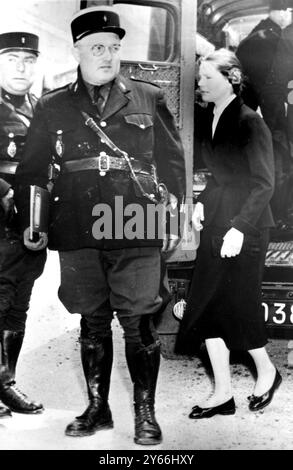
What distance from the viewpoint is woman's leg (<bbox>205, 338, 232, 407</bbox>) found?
311 cm

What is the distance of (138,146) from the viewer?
2826 mm

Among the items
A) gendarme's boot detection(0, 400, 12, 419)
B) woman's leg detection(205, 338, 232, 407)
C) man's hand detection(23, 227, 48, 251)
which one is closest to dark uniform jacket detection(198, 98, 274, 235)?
woman's leg detection(205, 338, 232, 407)

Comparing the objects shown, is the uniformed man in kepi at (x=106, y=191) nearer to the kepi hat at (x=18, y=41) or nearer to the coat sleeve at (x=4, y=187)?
the coat sleeve at (x=4, y=187)

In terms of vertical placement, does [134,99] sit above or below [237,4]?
below

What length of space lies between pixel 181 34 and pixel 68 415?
168cm

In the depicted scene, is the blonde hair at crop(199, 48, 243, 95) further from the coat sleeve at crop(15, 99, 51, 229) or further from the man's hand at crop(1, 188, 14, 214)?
the man's hand at crop(1, 188, 14, 214)

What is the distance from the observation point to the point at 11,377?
10.4 ft

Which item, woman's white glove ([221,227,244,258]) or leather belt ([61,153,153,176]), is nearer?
leather belt ([61,153,153,176])

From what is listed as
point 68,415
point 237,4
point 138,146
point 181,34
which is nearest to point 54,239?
point 138,146

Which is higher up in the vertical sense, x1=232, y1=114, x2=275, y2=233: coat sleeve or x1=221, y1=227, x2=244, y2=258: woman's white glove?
x1=232, y1=114, x2=275, y2=233: coat sleeve

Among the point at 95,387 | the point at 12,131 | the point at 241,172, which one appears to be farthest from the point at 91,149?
the point at 95,387

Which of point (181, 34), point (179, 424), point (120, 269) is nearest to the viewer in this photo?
point (120, 269)

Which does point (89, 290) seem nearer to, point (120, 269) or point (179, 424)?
point (120, 269)

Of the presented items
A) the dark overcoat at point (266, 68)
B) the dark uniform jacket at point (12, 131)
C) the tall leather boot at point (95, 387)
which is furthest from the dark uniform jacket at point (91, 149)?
the dark overcoat at point (266, 68)
